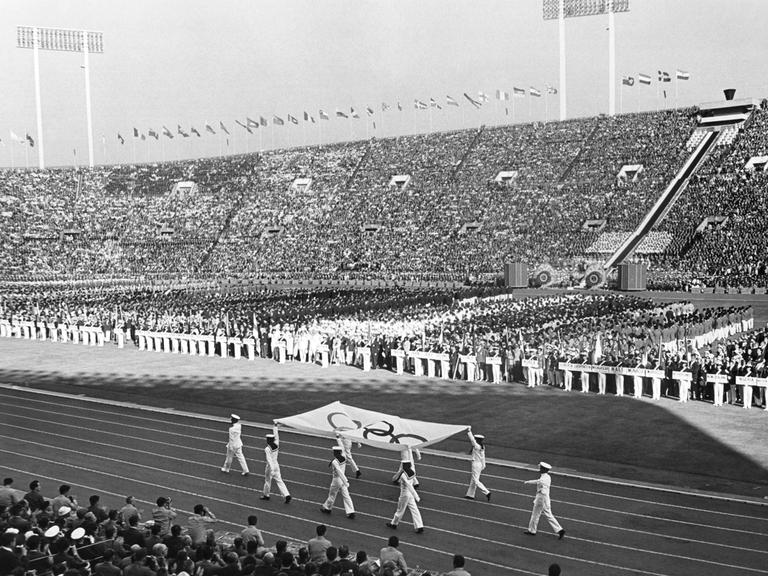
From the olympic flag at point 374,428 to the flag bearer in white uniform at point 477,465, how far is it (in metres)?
0.66

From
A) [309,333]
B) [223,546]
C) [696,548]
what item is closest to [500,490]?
[696,548]

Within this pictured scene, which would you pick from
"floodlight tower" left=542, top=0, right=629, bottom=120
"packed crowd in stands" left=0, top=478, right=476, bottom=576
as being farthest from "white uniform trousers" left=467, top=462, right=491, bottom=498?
"floodlight tower" left=542, top=0, right=629, bottom=120

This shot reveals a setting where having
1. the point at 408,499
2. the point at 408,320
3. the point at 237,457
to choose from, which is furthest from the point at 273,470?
the point at 408,320

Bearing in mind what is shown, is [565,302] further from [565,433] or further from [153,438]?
[153,438]

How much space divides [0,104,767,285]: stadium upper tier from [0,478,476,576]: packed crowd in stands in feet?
145

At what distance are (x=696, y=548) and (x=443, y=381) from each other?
45.0 ft

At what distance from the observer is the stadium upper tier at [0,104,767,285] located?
58.7 m

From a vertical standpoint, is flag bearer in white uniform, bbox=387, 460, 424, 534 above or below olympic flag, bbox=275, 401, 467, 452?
below

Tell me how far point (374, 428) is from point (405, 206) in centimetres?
5921

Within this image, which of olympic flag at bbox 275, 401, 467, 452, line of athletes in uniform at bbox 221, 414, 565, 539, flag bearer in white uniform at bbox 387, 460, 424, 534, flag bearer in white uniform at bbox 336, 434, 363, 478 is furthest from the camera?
flag bearer in white uniform at bbox 336, 434, 363, 478

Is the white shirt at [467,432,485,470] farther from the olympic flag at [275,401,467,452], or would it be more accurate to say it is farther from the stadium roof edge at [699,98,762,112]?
the stadium roof edge at [699,98,762,112]

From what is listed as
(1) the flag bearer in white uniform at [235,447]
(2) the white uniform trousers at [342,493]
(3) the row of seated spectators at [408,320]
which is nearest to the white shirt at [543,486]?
(2) the white uniform trousers at [342,493]

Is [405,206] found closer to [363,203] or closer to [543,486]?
[363,203]

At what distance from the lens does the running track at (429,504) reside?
11422mm
